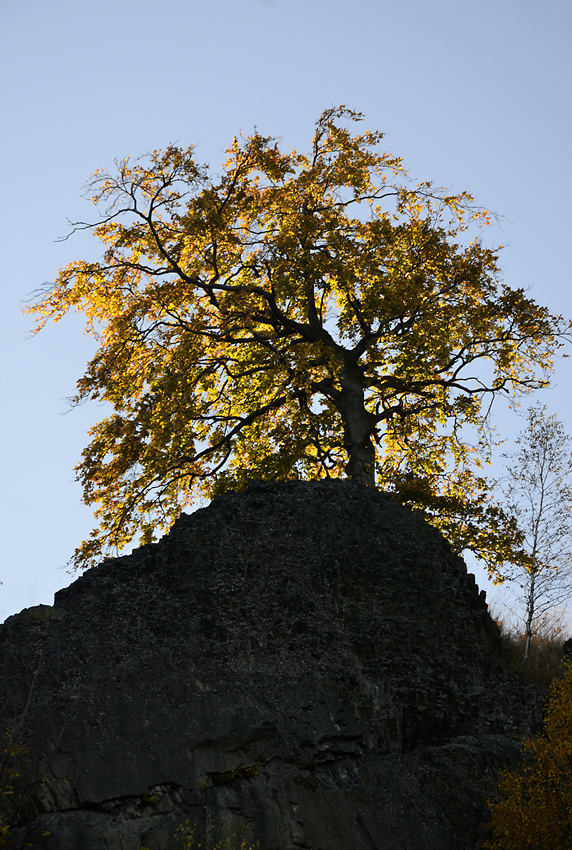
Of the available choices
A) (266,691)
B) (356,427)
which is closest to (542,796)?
(266,691)

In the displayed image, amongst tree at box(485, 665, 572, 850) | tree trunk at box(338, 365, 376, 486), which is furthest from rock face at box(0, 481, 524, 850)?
tree trunk at box(338, 365, 376, 486)

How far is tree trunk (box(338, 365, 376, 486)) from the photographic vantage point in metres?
22.7

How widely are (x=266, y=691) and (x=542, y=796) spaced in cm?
458

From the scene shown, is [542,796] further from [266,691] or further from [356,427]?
[356,427]

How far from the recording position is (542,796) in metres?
A: 13.5

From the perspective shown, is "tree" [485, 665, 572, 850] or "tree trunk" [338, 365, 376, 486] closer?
"tree" [485, 665, 572, 850]

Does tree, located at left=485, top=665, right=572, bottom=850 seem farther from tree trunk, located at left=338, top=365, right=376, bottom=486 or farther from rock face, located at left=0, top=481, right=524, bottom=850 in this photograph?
tree trunk, located at left=338, top=365, right=376, bottom=486

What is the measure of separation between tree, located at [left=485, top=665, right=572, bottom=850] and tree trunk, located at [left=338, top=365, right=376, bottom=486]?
8.43 m

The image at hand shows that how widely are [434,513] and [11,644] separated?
429 inches

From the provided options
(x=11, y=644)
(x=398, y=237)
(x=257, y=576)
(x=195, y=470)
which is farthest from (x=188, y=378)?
(x=11, y=644)

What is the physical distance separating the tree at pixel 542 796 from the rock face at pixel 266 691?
670mm

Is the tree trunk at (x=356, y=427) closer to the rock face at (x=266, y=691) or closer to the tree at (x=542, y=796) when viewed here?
the rock face at (x=266, y=691)

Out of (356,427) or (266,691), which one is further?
(356,427)

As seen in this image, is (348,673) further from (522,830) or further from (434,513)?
(434,513)
